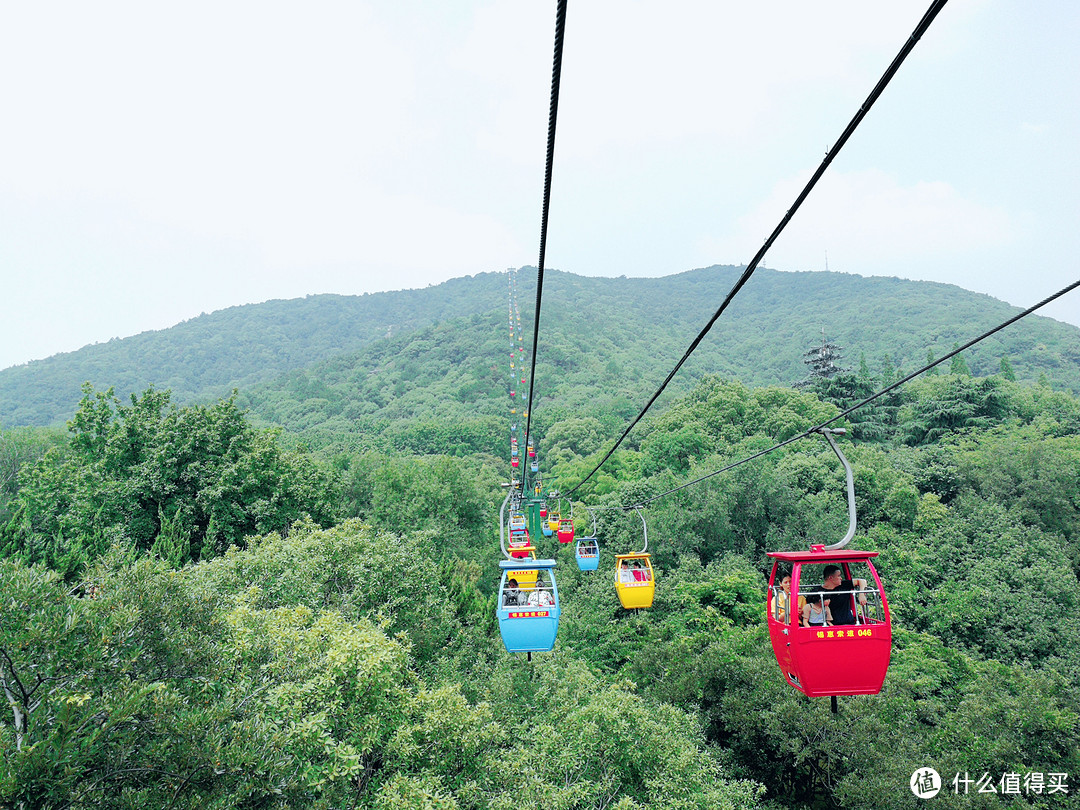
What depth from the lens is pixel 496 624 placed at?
29766 millimetres

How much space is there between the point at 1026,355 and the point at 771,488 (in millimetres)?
69001

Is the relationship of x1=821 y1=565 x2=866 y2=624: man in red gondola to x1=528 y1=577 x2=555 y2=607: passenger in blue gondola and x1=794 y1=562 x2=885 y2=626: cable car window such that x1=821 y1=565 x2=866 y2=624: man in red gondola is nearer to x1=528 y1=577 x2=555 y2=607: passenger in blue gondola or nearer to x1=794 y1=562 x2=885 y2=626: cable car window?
x1=794 y1=562 x2=885 y2=626: cable car window

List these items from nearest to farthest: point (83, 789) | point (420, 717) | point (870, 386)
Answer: point (83, 789)
point (420, 717)
point (870, 386)

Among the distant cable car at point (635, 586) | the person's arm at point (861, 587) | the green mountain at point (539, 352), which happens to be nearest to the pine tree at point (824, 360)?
the green mountain at point (539, 352)

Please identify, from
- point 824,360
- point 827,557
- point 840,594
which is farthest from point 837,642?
point 824,360

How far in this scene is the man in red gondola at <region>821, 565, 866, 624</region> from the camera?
22.4ft

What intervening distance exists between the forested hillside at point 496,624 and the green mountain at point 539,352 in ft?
123

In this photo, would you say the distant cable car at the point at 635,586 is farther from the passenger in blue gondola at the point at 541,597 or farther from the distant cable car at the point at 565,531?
the passenger in blue gondola at the point at 541,597

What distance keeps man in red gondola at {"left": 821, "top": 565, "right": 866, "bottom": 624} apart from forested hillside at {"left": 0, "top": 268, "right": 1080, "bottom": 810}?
5.87 meters

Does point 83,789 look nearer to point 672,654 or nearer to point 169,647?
point 169,647

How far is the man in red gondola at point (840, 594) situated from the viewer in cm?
682

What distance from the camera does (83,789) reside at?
663 centimetres

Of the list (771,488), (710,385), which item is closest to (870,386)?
(710,385)

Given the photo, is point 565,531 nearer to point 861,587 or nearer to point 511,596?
point 511,596
